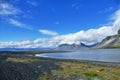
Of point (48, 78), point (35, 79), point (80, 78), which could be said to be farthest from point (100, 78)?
point (35, 79)

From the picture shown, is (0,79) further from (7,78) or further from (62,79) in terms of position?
(62,79)

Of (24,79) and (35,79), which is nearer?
(24,79)

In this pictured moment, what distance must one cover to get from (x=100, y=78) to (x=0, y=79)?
16179mm

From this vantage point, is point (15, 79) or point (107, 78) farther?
point (107, 78)

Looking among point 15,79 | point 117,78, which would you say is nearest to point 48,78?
point 15,79

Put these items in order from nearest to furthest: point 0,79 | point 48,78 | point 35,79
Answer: point 0,79 < point 35,79 < point 48,78

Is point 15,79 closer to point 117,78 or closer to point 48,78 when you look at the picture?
point 48,78

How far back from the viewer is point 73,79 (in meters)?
31.6

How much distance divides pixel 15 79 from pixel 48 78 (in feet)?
20.1

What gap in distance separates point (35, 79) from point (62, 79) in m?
4.35

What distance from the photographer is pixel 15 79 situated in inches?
1108

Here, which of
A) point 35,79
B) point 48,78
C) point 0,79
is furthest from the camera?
point 48,78

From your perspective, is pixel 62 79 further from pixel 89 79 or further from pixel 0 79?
pixel 0 79

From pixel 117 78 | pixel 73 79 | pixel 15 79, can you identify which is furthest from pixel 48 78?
pixel 117 78
